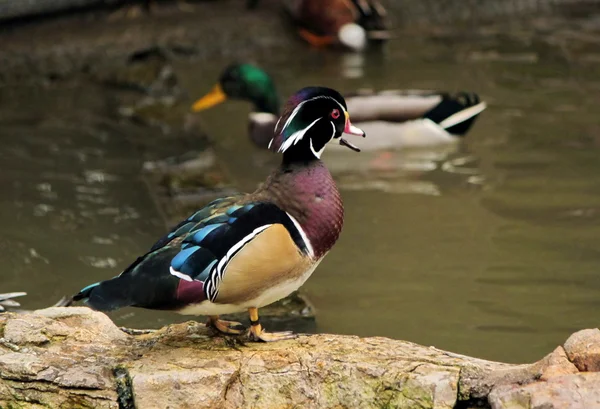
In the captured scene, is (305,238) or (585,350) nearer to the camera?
(585,350)

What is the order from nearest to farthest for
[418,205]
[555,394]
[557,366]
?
[555,394] < [557,366] < [418,205]

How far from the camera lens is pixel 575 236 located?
638 cm

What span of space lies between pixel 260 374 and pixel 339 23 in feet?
25.7

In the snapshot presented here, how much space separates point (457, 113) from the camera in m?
8.31

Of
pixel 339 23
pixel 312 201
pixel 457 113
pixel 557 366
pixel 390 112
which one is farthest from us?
pixel 339 23

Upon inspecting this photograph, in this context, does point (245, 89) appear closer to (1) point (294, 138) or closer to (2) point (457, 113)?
(2) point (457, 113)

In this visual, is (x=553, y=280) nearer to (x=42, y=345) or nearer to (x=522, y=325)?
(x=522, y=325)

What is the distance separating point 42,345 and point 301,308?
5.98ft

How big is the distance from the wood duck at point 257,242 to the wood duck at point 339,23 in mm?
7271

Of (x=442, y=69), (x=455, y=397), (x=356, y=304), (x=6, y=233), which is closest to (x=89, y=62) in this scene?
(x=442, y=69)

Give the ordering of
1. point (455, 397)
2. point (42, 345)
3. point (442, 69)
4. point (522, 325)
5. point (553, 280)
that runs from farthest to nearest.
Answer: point (442, 69)
point (553, 280)
point (522, 325)
point (42, 345)
point (455, 397)

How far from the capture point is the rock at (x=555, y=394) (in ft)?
10.4

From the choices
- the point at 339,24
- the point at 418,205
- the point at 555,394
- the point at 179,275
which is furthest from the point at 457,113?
the point at 555,394

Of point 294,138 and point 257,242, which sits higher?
point 294,138
